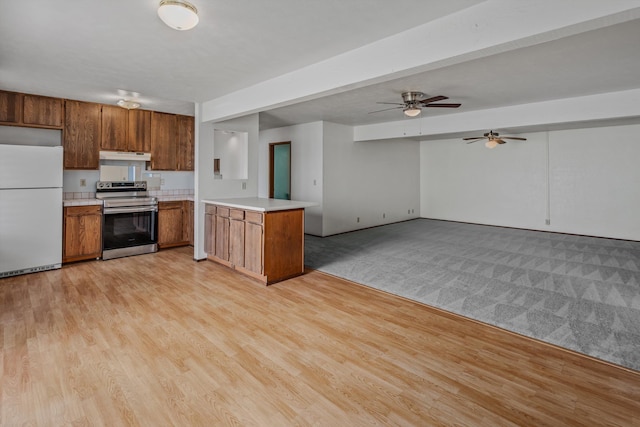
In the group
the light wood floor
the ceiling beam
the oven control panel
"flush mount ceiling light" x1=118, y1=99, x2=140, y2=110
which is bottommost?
the light wood floor

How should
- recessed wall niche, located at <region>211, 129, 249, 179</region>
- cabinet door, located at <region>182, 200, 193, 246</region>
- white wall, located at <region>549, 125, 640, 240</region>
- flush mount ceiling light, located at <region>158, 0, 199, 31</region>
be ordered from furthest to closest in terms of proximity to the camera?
white wall, located at <region>549, 125, 640, 240</region>
cabinet door, located at <region>182, 200, 193, 246</region>
recessed wall niche, located at <region>211, 129, 249, 179</region>
flush mount ceiling light, located at <region>158, 0, 199, 31</region>

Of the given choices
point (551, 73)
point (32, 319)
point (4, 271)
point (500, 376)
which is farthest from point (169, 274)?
point (551, 73)

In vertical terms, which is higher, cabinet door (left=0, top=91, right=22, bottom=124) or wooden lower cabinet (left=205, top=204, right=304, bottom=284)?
cabinet door (left=0, top=91, right=22, bottom=124)

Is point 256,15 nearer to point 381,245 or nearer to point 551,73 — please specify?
point 551,73

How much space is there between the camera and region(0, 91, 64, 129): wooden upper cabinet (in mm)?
4242

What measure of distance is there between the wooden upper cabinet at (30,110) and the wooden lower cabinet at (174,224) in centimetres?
180

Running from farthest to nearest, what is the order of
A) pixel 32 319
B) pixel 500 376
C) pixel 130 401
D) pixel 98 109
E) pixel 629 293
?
pixel 98 109 → pixel 629 293 → pixel 32 319 → pixel 500 376 → pixel 130 401

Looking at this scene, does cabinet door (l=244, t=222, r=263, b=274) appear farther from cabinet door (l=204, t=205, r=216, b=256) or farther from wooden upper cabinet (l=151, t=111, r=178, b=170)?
wooden upper cabinet (l=151, t=111, r=178, b=170)

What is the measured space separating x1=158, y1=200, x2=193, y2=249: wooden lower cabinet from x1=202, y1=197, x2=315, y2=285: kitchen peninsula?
1464 mm

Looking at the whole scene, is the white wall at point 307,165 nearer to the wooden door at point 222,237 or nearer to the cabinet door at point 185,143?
the cabinet door at point 185,143

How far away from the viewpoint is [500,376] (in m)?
2.16

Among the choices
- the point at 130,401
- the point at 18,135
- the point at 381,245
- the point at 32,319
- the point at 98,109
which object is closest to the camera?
the point at 130,401

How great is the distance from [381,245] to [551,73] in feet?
11.4

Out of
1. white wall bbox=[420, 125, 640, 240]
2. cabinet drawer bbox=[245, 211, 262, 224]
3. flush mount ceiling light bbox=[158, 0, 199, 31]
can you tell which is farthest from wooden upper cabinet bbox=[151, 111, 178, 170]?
white wall bbox=[420, 125, 640, 240]
